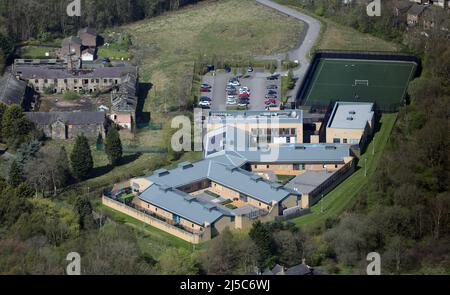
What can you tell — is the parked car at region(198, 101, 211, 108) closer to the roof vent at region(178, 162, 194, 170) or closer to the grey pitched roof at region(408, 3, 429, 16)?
the roof vent at region(178, 162, 194, 170)

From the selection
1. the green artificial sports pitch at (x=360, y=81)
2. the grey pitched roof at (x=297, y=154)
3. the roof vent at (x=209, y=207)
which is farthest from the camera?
the green artificial sports pitch at (x=360, y=81)

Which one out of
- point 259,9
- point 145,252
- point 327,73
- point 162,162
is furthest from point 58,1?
point 145,252

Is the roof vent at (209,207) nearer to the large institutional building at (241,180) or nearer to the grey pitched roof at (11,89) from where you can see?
the large institutional building at (241,180)

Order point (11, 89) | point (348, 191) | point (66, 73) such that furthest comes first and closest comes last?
point (66, 73) < point (11, 89) < point (348, 191)

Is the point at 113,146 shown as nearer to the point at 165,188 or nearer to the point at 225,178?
the point at 165,188

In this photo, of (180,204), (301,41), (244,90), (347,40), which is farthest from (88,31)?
(180,204)

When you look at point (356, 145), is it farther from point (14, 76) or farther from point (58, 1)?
point (58, 1)

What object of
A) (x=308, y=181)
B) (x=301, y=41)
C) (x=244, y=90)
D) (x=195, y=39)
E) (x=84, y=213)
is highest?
(x=301, y=41)

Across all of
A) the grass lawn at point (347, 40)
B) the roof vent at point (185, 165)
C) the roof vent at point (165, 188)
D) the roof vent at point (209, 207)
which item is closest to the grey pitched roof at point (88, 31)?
the grass lawn at point (347, 40)
